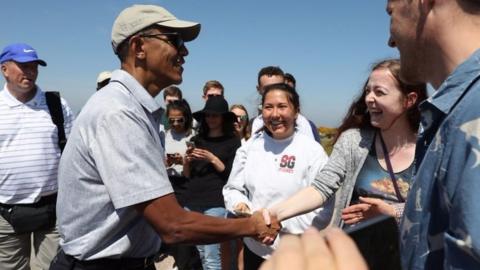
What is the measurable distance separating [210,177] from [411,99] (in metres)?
3.12

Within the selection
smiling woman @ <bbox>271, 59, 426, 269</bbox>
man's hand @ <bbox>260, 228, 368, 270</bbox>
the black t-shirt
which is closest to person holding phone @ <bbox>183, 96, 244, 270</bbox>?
the black t-shirt

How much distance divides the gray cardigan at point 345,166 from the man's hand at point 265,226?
412 mm

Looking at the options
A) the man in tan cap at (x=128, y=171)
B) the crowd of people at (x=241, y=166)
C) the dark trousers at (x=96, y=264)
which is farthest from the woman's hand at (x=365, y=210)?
the dark trousers at (x=96, y=264)

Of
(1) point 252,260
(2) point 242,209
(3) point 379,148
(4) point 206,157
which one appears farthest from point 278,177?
(4) point 206,157

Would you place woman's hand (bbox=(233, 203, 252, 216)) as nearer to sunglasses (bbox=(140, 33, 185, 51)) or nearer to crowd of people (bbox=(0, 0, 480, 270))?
crowd of people (bbox=(0, 0, 480, 270))

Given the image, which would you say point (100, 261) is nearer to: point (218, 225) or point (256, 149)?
point (218, 225)

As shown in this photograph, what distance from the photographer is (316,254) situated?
58cm

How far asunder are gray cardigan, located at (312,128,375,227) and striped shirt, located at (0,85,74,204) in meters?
2.72

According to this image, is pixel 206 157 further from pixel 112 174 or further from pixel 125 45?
pixel 112 174

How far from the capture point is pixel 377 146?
275 centimetres

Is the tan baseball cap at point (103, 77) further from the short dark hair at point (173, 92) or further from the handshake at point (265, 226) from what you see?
the handshake at point (265, 226)

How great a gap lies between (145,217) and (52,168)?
2.52 m

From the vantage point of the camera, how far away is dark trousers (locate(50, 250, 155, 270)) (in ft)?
6.84

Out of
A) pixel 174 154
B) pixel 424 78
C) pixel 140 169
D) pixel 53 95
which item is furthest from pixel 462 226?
pixel 174 154
